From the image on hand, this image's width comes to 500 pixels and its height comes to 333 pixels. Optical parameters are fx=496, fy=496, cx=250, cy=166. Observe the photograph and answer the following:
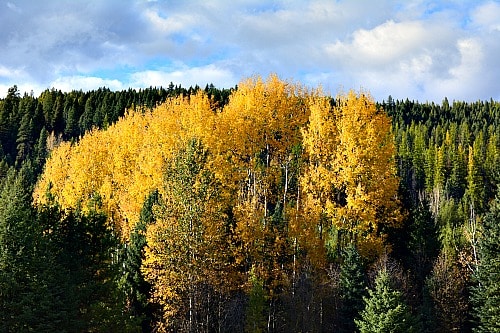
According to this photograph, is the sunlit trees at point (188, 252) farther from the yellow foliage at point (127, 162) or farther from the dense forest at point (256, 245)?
the yellow foliage at point (127, 162)

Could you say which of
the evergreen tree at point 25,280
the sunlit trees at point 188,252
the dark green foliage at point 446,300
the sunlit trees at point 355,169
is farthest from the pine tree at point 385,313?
the evergreen tree at point 25,280

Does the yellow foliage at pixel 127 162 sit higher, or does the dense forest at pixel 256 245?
the yellow foliage at pixel 127 162

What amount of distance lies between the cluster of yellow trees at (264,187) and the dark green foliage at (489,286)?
6007 millimetres

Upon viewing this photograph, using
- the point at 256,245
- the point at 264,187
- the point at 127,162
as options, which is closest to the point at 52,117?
the point at 127,162

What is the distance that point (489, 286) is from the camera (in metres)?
31.2

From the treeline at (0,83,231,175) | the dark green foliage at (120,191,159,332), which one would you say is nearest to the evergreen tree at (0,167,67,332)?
the dark green foliage at (120,191,159,332)

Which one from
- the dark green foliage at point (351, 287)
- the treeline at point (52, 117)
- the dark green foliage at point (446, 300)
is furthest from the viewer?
the treeline at point (52, 117)

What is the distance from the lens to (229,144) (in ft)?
124

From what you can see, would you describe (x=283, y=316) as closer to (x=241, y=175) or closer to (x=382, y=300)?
(x=382, y=300)

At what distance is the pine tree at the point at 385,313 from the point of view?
26172 millimetres

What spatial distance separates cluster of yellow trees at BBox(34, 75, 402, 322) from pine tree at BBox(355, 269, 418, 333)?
17.7 feet

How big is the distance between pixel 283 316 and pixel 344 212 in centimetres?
748

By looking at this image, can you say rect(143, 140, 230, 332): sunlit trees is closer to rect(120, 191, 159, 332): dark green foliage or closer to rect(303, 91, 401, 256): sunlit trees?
rect(120, 191, 159, 332): dark green foliage

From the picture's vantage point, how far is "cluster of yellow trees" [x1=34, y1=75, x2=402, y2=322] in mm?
29094
